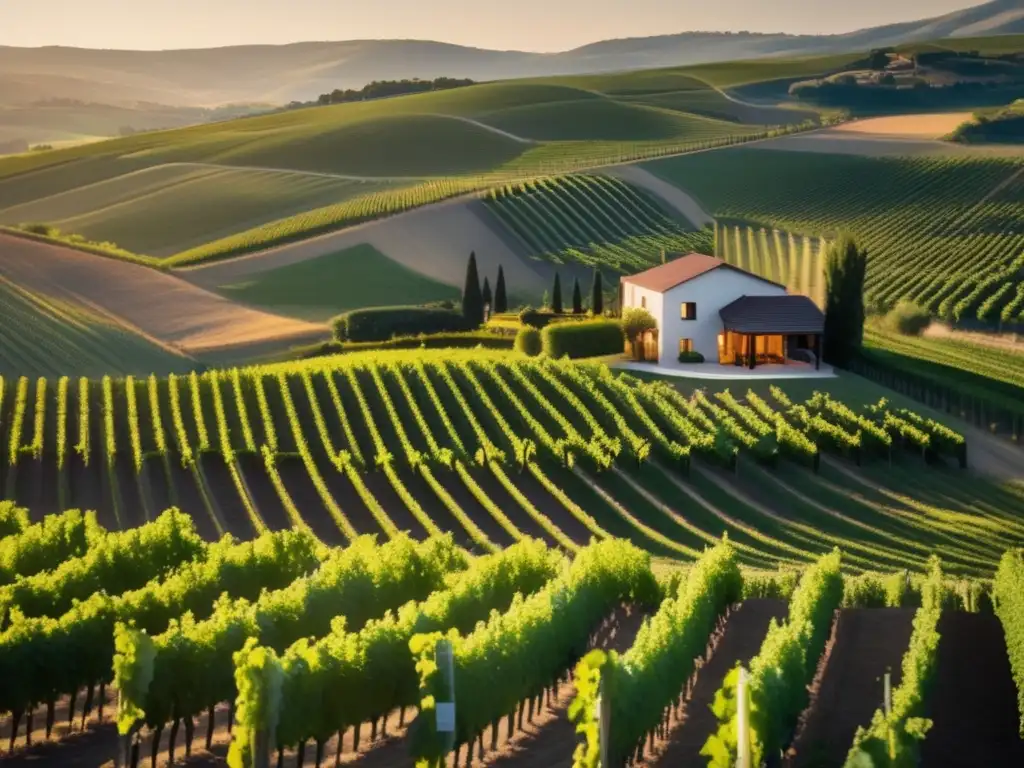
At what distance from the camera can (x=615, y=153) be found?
122 meters

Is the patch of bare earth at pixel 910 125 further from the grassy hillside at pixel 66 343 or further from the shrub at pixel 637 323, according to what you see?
the grassy hillside at pixel 66 343

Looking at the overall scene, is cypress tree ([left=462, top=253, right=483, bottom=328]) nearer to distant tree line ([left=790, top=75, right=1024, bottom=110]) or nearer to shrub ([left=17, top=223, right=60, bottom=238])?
shrub ([left=17, top=223, right=60, bottom=238])

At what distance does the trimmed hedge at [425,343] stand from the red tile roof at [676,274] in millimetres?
5511

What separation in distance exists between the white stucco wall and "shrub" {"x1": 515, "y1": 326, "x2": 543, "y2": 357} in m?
4.26

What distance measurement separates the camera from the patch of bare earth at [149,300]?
232 ft

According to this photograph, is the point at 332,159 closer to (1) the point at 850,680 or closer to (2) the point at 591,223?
(2) the point at 591,223

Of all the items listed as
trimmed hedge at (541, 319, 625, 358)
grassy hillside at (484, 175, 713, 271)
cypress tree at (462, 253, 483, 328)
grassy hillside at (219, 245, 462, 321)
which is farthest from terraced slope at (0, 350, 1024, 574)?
grassy hillside at (484, 175, 713, 271)

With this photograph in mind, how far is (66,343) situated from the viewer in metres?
61.6

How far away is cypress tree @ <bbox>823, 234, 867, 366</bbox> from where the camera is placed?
185 ft

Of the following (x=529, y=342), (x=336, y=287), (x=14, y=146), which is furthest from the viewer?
(x=14, y=146)

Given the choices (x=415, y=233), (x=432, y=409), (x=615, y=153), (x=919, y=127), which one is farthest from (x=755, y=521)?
(x=919, y=127)

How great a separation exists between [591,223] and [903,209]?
19.3m

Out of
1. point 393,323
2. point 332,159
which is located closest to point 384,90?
point 332,159

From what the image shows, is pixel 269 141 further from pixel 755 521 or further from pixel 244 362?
pixel 755 521
